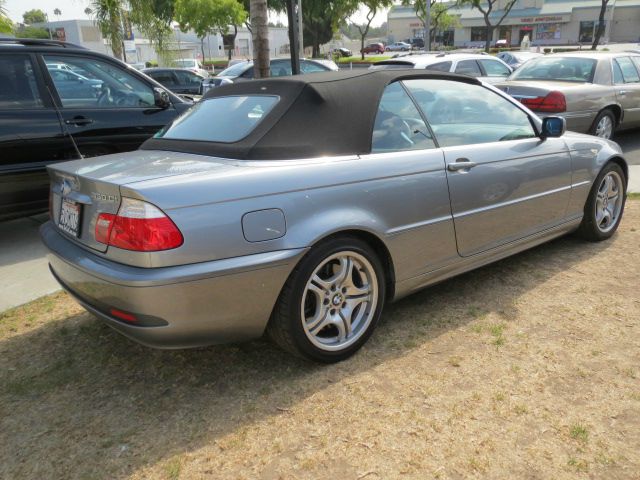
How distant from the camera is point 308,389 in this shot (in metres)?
2.72

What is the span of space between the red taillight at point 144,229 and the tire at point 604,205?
3.46 meters

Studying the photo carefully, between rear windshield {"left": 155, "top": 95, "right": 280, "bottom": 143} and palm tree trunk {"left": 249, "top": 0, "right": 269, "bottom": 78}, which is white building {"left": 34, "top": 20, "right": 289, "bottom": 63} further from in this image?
rear windshield {"left": 155, "top": 95, "right": 280, "bottom": 143}

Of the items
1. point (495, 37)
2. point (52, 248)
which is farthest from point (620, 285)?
point (495, 37)

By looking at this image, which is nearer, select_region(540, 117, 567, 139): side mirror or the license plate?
the license plate

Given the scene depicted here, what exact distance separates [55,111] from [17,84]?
36cm

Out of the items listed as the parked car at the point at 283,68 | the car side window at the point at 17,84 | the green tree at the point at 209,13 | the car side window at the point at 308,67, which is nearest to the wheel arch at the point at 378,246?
the car side window at the point at 17,84

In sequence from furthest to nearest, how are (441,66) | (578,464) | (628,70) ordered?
(441,66), (628,70), (578,464)

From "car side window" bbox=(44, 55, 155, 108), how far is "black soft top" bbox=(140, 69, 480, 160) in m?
2.46

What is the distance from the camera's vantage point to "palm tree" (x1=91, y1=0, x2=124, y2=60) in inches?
670

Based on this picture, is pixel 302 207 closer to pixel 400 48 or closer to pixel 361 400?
pixel 361 400

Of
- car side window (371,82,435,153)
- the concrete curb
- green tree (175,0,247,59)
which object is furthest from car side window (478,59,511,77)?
green tree (175,0,247,59)

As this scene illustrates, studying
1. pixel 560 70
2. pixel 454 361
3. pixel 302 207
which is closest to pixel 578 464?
pixel 454 361

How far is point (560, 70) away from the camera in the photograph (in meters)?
8.63

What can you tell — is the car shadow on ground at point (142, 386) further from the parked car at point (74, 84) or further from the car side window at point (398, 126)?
the parked car at point (74, 84)
